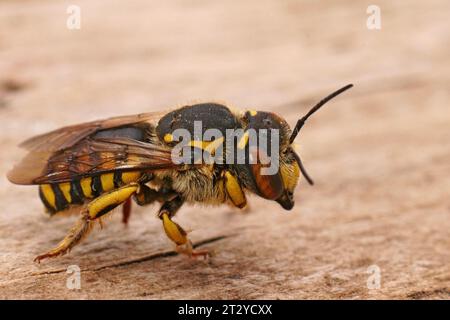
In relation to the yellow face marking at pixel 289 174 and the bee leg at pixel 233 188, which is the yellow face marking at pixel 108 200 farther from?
the yellow face marking at pixel 289 174

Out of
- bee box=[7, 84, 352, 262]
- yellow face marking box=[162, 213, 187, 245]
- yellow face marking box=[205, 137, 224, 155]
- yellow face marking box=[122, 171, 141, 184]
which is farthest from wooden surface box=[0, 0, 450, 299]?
yellow face marking box=[205, 137, 224, 155]

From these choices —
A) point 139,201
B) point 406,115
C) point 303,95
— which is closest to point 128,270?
point 139,201

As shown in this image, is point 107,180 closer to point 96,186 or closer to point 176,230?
point 96,186

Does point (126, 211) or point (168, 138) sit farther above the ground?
point (168, 138)

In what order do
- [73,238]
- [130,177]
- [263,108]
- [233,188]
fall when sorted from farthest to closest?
1. [263,108]
2. [130,177]
3. [233,188]
4. [73,238]

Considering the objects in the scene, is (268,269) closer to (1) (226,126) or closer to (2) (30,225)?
(1) (226,126)

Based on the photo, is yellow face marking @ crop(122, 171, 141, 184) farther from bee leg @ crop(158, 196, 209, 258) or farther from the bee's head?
the bee's head

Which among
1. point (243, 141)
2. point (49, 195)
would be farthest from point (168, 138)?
point (49, 195)
